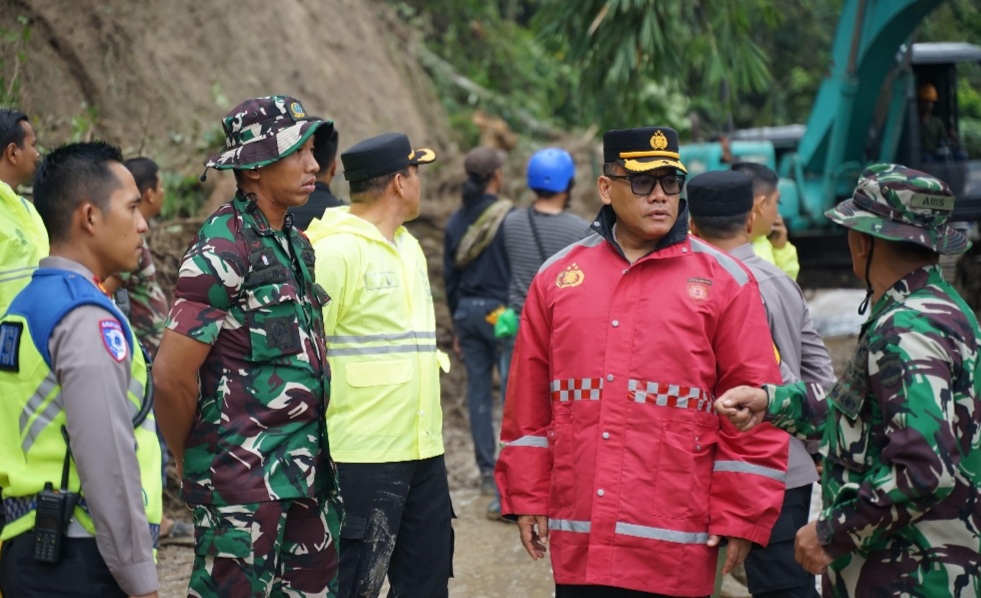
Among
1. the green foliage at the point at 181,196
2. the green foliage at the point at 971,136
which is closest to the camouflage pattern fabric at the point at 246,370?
the green foliage at the point at 181,196

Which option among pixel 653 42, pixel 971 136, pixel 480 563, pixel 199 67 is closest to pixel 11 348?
pixel 480 563

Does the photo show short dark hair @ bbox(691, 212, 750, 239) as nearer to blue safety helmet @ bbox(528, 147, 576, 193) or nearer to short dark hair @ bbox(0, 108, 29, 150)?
blue safety helmet @ bbox(528, 147, 576, 193)

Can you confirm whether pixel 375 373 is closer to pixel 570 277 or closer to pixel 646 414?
pixel 570 277

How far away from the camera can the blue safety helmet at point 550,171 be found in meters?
7.02

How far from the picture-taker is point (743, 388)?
3.26 meters

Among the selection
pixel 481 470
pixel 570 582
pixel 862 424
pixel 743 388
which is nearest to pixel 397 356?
pixel 570 582

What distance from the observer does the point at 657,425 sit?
3.47 metres

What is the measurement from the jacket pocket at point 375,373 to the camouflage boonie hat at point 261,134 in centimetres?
96

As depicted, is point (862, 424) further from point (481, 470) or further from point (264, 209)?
point (481, 470)

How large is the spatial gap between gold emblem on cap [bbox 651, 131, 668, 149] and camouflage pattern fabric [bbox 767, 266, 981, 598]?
3.11 feet

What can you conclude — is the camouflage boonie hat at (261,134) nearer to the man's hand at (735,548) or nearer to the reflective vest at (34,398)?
the reflective vest at (34,398)

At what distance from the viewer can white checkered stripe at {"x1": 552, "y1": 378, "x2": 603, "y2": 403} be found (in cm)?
355

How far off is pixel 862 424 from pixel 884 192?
2.07ft

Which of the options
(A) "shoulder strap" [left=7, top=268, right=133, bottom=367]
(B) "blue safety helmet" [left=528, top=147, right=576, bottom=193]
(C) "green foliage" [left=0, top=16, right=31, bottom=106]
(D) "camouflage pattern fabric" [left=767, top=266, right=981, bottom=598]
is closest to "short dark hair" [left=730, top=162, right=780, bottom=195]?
(B) "blue safety helmet" [left=528, top=147, right=576, bottom=193]
